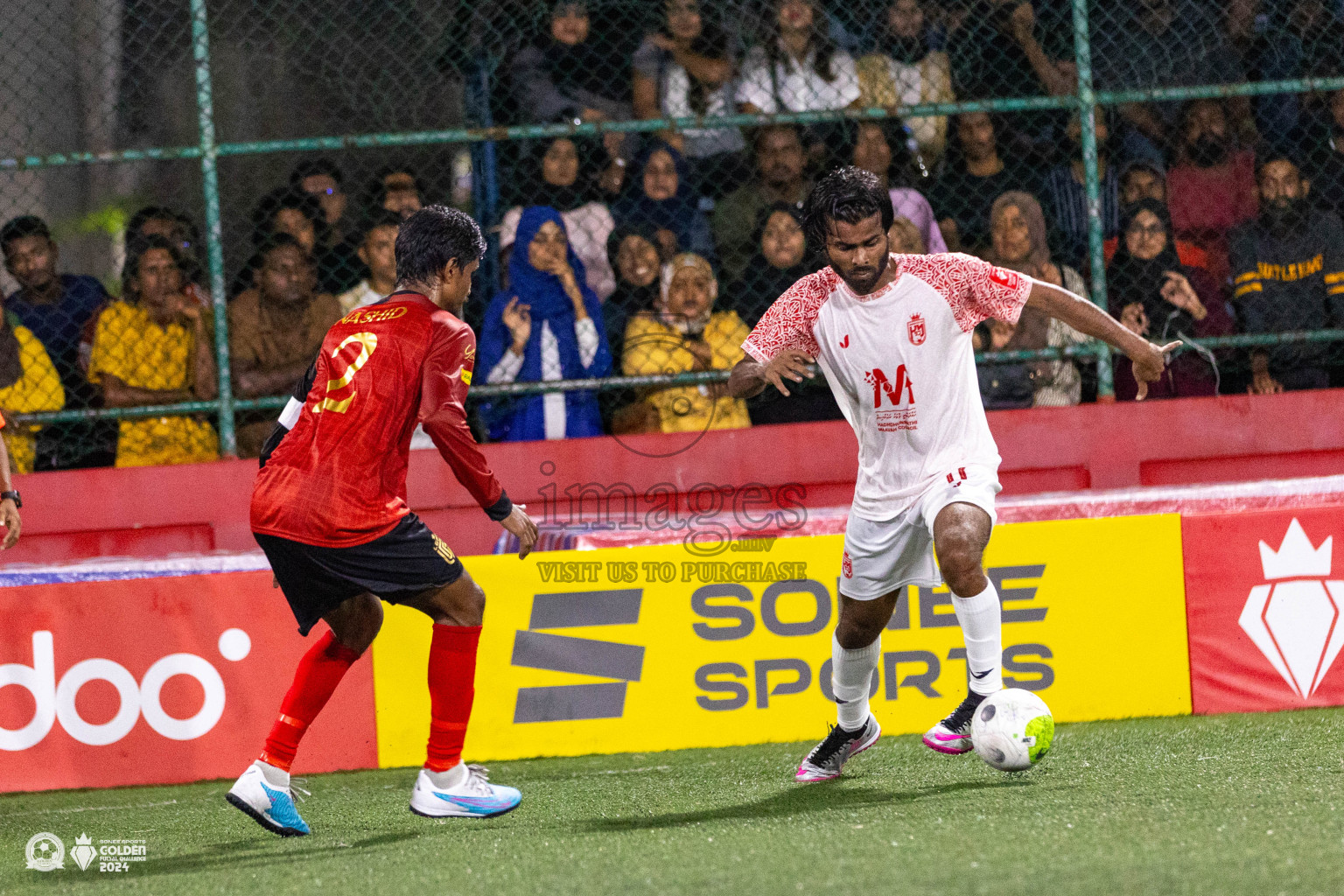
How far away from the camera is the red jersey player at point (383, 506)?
158 inches

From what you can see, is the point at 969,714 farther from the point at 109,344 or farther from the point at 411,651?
the point at 109,344

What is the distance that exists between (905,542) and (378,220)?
3.63 meters

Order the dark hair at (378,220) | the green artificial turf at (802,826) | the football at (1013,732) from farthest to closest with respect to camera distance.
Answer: the dark hair at (378,220) < the football at (1013,732) < the green artificial turf at (802,826)

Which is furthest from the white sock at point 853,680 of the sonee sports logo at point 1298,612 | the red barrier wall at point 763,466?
the red barrier wall at point 763,466

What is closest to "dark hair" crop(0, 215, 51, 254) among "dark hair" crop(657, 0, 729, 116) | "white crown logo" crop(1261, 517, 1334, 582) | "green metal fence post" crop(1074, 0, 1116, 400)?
"dark hair" crop(657, 0, 729, 116)

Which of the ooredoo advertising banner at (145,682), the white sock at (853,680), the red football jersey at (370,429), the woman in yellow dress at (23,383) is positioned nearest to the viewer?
the red football jersey at (370,429)

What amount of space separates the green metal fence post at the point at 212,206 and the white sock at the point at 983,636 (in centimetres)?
370

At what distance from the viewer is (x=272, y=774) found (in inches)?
161

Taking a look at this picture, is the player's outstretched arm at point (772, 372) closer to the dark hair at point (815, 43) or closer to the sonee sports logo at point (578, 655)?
the sonee sports logo at point (578, 655)

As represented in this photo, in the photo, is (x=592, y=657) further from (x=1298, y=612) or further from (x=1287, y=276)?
(x=1287, y=276)

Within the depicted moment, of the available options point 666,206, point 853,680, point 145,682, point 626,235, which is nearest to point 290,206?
point 626,235

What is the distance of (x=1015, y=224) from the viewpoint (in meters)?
6.74

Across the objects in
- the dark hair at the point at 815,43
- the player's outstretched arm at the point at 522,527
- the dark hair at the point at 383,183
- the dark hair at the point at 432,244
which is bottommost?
the player's outstretched arm at the point at 522,527

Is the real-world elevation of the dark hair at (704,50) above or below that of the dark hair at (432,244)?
above
